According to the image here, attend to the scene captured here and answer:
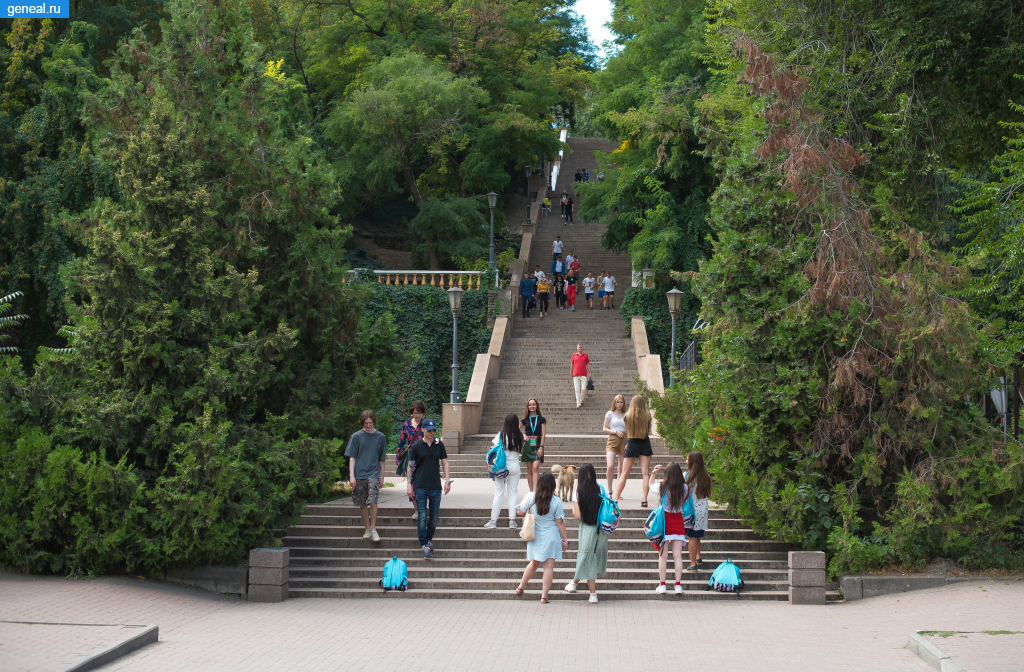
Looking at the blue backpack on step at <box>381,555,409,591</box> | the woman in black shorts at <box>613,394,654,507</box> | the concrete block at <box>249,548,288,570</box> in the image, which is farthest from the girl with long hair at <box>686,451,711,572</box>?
the concrete block at <box>249,548,288,570</box>

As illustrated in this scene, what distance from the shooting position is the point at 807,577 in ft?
37.0

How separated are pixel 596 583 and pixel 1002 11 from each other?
1122cm

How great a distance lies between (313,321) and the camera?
1370 cm

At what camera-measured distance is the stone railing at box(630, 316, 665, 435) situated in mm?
24812

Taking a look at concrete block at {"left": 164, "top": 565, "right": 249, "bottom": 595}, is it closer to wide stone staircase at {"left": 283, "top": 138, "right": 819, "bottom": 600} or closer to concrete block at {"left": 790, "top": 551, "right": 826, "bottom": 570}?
wide stone staircase at {"left": 283, "top": 138, "right": 819, "bottom": 600}

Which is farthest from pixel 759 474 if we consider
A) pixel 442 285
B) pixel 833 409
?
pixel 442 285

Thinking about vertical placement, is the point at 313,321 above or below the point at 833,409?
above

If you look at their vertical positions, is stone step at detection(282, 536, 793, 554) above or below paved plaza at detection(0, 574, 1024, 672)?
above

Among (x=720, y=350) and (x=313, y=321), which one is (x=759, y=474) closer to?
(x=720, y=350)

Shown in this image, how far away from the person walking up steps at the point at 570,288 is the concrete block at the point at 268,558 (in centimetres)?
2285

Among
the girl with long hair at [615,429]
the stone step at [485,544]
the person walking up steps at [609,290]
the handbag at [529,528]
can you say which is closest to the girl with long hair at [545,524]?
the handbag at [529,528]

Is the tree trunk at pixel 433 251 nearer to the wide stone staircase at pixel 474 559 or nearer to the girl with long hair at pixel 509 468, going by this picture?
the wide stone staircase at pixel 474 559

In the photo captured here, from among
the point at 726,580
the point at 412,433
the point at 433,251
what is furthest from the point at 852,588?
the point at 433,251

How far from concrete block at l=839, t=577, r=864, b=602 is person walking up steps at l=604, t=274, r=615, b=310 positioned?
2224cm
